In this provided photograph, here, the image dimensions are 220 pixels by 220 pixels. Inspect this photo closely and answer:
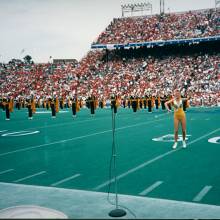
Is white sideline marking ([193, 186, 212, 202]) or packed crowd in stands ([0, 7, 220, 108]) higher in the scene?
packed crowd in stands ([0, 7, 220, 108])

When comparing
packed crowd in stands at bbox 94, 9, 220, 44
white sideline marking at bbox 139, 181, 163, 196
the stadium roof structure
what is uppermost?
packed crowd in stands at bbox 94, 9, 220, 44

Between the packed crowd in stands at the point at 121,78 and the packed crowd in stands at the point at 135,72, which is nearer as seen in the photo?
the packed crowd in stands at the point at 121,78

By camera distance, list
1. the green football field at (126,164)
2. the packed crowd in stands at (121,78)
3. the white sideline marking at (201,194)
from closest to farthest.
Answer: the white sideline marking at (201,194) → the green football field at (126,164) → the packed crowd in stands at (121,78)

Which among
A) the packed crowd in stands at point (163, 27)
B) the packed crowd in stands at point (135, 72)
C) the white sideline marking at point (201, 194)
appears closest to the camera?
the white sideline marking at point (201, 194)

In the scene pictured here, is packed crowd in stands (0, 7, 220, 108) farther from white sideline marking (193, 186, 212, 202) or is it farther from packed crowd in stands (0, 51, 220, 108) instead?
white sideline marking (193, 186, 212, 202)

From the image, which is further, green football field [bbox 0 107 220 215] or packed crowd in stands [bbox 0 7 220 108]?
packed crowd in stands [bbox 0 7 220 108]

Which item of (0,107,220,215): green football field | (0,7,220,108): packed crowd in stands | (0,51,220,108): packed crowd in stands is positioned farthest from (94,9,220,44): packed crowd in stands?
(0,107,220,215): green football field

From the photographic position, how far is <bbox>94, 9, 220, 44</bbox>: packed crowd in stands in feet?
126

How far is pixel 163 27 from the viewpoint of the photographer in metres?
41.4

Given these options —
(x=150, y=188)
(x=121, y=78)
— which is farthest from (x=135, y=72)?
(x=150, y=188)

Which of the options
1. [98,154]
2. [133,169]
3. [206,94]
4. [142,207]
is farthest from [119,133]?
[206,94]

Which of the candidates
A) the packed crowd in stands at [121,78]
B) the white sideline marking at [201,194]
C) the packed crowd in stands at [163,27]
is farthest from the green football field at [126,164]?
the packed crowd in stands at [163,27]

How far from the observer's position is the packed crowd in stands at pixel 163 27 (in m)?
38.4

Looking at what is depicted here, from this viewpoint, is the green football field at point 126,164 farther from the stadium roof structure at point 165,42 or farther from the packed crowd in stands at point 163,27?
the packed crowd in stands at point 163,27
